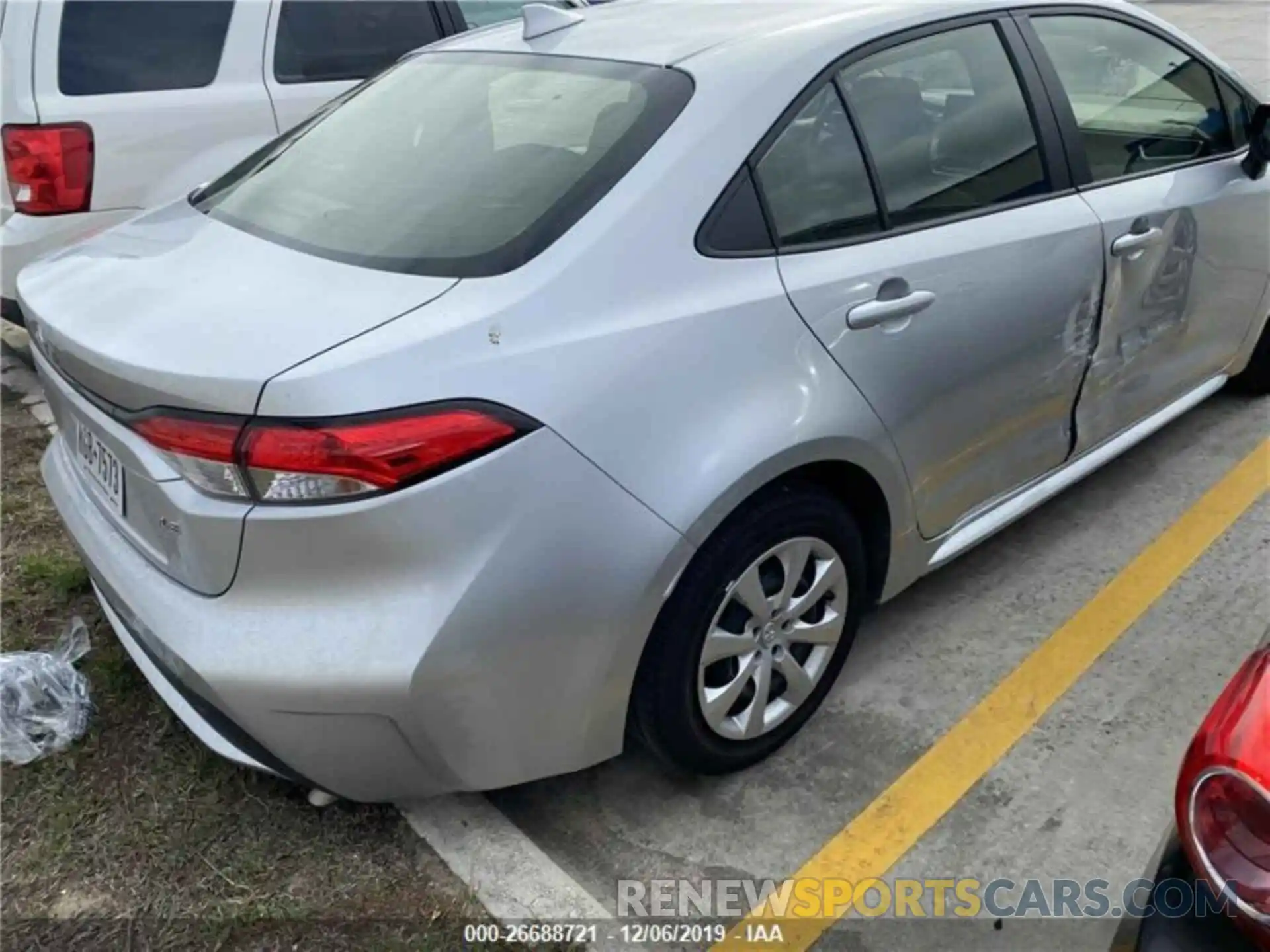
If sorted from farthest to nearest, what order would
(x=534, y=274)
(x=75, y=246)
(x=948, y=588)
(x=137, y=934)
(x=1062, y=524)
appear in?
(x=1062, y=524)
(x=948, y=588)
(x=75, y=246)
(x=137, y=934)
(x=534, y=274)

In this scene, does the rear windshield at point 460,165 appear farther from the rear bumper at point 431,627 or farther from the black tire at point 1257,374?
the black tire at point 1257,374

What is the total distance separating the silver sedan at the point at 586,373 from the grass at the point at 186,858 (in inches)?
10.4

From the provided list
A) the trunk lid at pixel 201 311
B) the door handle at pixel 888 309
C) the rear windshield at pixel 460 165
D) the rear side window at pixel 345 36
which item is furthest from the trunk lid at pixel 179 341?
the rear side window at pixel 345 36

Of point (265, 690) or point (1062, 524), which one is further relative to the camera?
point (1062, 524)

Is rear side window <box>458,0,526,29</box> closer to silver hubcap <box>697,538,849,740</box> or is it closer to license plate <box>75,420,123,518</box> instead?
license plate <box>75,420,123,518</box>

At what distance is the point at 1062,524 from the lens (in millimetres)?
3516

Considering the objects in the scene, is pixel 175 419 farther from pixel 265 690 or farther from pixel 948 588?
pixel 948 588

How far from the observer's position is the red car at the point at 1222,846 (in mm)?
1302

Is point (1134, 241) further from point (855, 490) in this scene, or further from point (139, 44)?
point (139, 44)

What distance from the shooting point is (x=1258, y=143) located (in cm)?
347

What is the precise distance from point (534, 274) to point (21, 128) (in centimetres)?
309

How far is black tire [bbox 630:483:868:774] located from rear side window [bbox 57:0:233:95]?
11.2 feet

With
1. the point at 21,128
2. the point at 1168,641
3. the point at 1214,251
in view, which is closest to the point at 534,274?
the point at 1168,641

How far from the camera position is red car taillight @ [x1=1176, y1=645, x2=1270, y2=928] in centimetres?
130
